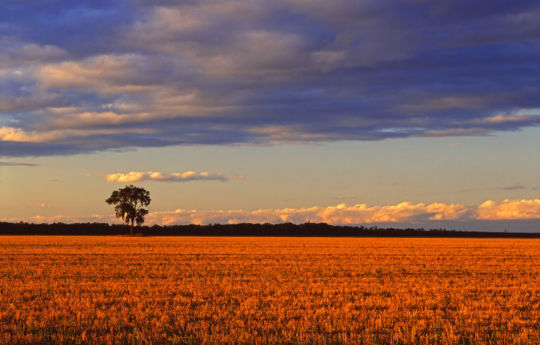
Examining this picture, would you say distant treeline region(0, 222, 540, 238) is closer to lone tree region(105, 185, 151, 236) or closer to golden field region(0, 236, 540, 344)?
lone tree region(105, 185, 151, 236)

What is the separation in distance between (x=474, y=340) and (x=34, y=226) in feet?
451

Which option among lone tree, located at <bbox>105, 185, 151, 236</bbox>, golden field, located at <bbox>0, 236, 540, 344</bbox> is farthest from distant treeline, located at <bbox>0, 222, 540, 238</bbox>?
golden field, located at <bbox>0, 236, 540, 344</bbox>

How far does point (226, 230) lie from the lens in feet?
467

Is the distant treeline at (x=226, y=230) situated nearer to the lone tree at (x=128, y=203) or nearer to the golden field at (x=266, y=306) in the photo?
the lone tree at (x=128, y=203)

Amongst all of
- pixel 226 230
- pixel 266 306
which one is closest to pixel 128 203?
pixel 226 230

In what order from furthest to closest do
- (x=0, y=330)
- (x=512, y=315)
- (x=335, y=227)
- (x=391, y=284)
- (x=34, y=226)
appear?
(x=335, y=227) → (x=34, y=226) → (x=391, y=284) → (x=512, y=315) → (x=0, y=330)

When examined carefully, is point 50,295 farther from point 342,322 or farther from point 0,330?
point 342,322

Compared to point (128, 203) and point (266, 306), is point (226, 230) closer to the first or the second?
point (128, 203)

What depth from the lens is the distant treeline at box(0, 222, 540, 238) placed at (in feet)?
436

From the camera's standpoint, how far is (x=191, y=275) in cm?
2723

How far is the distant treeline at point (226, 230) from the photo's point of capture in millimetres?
133000

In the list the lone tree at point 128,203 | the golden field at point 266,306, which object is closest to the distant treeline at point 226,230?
the lone tree at point 128,203

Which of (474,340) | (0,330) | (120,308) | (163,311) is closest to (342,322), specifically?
(474,340)

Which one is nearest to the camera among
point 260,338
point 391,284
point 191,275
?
point 260,338
